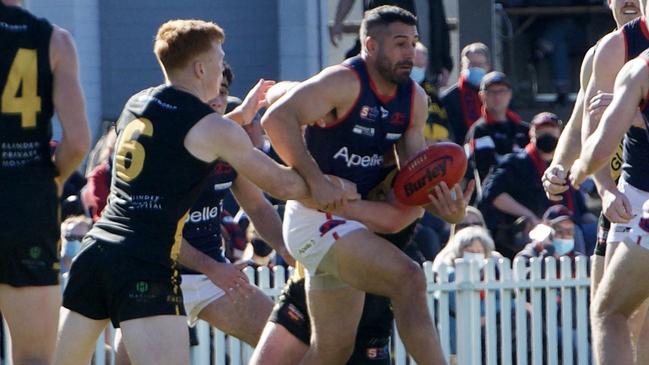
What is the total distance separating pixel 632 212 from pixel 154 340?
6.80 feet

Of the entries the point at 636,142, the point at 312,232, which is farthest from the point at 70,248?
the point at 636,142

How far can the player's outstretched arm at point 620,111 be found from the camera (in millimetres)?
6578

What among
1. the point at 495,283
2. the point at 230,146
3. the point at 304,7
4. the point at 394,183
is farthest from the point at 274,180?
the point at 304,7

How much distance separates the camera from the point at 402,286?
7.14 meters

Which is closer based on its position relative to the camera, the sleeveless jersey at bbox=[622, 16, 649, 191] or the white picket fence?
the sleeveless jersey at bbox=[622, 16, 649, 191]

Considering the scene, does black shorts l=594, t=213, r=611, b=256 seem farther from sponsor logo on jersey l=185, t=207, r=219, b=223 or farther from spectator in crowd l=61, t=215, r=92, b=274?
spectator in crowd l=61, t=215, r=92, b=274

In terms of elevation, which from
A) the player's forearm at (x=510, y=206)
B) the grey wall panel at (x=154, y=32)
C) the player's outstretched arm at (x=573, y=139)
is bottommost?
the player's forearm at (x=510, y=206)

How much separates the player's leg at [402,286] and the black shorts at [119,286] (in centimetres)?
93

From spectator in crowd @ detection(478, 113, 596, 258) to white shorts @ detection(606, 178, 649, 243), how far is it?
12.8ft

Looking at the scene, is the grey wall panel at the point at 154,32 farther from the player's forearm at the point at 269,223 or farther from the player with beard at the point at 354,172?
the player with beard at the point at 354,172

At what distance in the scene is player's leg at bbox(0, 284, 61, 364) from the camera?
6.53 metres

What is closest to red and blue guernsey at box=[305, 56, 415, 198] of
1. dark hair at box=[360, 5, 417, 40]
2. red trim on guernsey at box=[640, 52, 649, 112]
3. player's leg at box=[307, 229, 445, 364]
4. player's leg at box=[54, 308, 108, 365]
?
dark hair at box=[360, 5, 417, 40]

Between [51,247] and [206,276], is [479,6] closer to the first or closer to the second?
[206,276]

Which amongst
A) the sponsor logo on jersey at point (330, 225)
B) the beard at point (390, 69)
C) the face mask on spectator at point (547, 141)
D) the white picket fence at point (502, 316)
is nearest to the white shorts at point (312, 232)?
the sponsor logo on jersey at point (330, 225)
